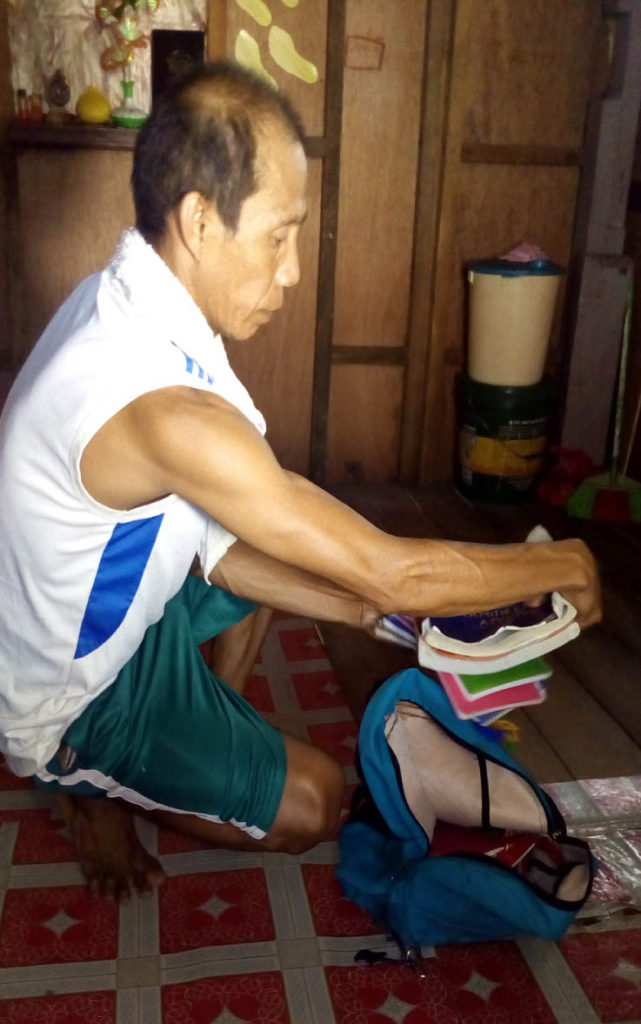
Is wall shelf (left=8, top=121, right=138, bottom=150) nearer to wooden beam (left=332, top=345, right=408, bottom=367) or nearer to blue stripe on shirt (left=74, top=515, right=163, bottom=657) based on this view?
wooden beam (left=332, top=345, right=408, bottom=367)

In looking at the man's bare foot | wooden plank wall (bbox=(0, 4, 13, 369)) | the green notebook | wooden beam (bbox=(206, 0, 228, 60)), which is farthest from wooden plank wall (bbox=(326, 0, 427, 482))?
the green notebook

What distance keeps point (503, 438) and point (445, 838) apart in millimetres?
1952

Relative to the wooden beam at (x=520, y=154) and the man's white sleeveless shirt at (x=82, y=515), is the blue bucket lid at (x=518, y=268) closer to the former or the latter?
the wooden beam at (x=520, y=154)

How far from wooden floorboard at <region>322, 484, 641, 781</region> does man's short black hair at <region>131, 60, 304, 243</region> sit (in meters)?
1.14

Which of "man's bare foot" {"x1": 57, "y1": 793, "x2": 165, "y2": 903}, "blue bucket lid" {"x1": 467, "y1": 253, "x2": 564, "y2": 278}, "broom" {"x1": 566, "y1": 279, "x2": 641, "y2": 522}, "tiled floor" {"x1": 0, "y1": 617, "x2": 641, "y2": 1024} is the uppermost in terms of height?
"blue bucket lid" {"x1": 467, "y1": 253, "x2": 564, "y2": 278}

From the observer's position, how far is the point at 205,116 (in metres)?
1.31

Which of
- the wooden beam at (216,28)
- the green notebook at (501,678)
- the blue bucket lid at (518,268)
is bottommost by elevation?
the green notebook at (501,678)

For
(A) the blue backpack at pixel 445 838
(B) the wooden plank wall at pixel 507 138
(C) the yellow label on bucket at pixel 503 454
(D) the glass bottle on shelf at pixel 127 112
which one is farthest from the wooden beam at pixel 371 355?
(A) the blue backpack at pixel 445 838

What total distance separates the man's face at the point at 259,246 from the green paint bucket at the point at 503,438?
78.1 inches

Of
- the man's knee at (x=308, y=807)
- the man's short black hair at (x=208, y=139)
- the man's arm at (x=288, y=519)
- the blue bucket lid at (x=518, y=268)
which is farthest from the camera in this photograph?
the blue bucket lid at (x=518, y=268)

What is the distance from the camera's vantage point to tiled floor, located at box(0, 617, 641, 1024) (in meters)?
1.38

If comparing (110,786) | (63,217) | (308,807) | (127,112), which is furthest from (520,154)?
(110,786)

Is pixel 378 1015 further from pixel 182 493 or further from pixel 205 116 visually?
pixel 205 116

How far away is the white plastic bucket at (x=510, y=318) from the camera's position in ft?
10.5
